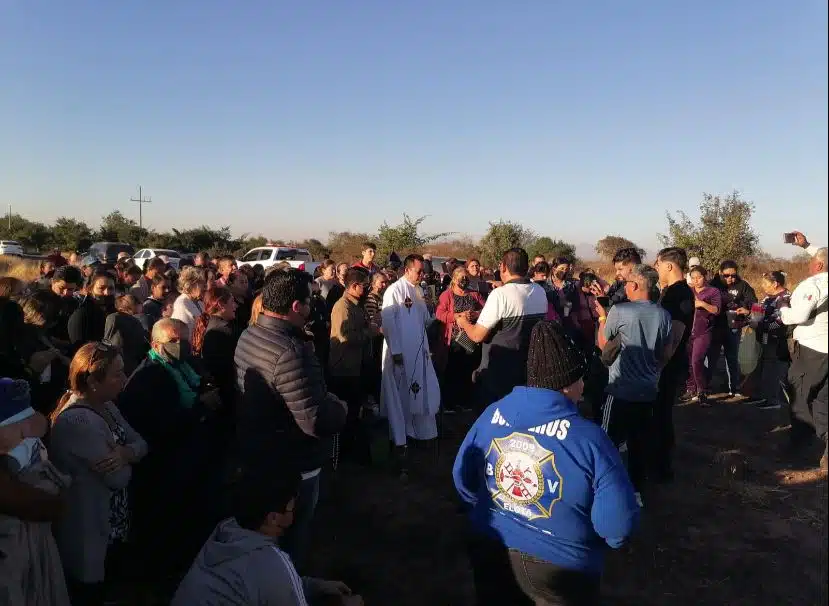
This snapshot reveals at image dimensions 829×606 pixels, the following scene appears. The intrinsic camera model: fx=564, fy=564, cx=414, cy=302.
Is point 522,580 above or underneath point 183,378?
underneath

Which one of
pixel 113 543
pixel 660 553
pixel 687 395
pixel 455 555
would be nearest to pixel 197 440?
pixel 113 543

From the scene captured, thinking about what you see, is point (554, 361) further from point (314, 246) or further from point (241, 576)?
point (314, 246)

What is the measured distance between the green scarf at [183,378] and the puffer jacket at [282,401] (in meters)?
0.66

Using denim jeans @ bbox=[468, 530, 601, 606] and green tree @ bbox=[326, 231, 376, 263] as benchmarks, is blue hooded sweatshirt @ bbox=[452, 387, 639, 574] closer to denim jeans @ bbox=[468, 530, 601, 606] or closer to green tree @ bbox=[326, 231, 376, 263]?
denim jeans @ bbox=[468, 530, 601, 606]

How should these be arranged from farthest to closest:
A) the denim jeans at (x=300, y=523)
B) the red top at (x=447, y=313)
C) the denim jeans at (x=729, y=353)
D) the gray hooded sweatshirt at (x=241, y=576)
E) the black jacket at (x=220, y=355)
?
the denim jeans at (x=729, y=353) < the red top at (x=447, y=313) < the black jacket at (x=220, y=355) < the denim jeans at (x=300, y=523) < the gray hooded sweatshirt at (x=241, y=576)

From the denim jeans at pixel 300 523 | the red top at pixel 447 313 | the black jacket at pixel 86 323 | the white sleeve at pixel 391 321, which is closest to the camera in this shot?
the denim jeans at pixel 300 523

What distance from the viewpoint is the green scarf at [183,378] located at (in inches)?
132

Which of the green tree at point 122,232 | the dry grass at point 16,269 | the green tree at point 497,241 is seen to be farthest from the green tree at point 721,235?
the green tree at point 122,232

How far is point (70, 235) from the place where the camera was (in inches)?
1649

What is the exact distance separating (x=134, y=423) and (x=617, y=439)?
11.2 ft

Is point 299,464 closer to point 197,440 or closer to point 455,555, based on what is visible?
point 197,440

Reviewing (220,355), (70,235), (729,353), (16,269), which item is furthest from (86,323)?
(70,235)

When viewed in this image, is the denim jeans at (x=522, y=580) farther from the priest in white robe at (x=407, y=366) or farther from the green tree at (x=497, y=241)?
the green tree at (x=497, y=241)

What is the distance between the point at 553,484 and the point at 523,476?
12 cm
